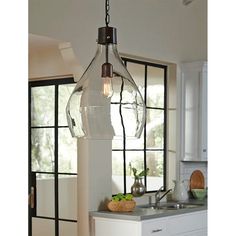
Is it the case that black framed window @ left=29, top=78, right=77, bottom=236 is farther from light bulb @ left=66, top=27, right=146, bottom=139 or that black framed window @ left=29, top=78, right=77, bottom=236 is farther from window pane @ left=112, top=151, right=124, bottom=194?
light bulb @ left=66, top=27, right=146, bottom=139

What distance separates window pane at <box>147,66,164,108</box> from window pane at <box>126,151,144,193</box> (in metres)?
0.54

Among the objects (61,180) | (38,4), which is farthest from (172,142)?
(38,4)

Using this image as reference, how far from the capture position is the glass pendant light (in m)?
2.18

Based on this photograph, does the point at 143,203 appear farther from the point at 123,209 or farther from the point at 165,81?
the point at 165,81

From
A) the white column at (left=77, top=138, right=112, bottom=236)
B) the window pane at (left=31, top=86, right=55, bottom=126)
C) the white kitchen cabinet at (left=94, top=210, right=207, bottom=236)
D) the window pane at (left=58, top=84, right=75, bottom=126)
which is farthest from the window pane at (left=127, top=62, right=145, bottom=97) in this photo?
the white kitchen cabinet at (left=94, top=210, right=207, bottom=236)

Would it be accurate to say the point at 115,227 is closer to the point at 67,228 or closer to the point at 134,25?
the point at 67,228

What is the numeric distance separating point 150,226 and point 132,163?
98 cm

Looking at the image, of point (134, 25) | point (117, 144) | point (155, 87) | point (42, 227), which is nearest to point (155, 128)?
point (155, 87)

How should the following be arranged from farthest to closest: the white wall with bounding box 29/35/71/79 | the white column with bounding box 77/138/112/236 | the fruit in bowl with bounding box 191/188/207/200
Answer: the fruit in bowl with bounding box 191/188/207/200
the white wall with bounding box 29/35/71/79
the white column with bounding box 77/138/112/236

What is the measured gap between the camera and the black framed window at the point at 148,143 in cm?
498

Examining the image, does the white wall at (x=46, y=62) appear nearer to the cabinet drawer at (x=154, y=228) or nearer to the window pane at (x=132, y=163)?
the window pane at (x=132, y=163)
